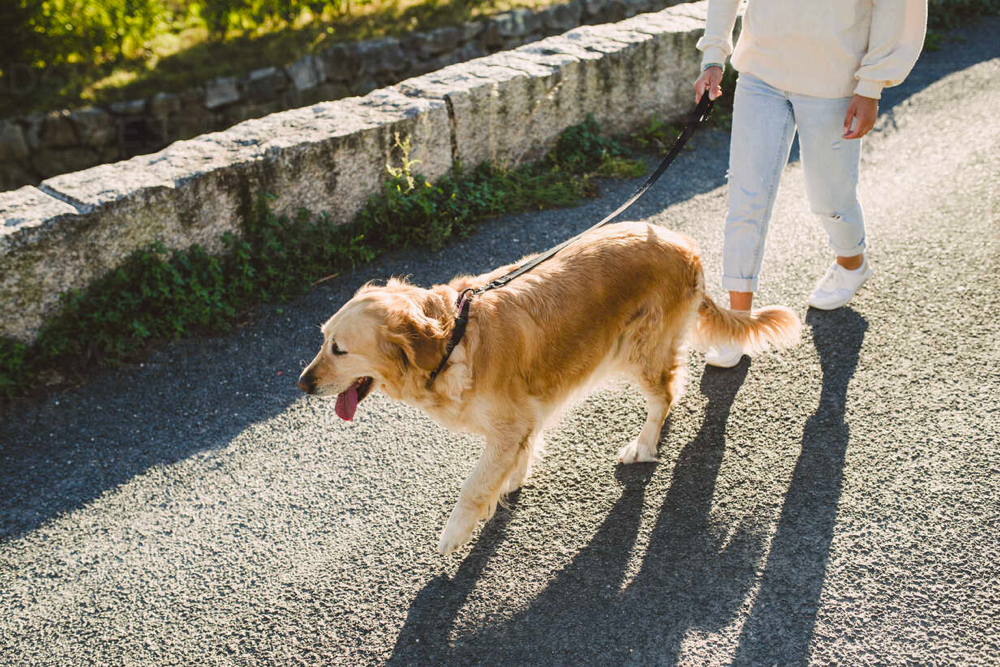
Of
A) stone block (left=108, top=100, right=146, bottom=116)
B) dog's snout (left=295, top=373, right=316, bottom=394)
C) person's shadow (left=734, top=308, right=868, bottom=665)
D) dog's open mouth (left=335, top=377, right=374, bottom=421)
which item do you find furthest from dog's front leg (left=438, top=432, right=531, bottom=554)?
stone block (left=108, top=100, right=146, bottom=116)

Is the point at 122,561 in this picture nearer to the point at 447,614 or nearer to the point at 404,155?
the point at 447,614

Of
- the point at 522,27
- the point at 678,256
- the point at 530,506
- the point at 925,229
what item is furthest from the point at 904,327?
the point at 522,27

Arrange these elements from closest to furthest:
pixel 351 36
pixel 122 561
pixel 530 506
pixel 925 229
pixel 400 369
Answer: pixel 400 369 → pixel 122 561 → pixel 530 506 → pixel 925 229 → pixel 351 36

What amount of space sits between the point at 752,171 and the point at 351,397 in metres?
2.40

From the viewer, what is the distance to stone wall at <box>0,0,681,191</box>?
28.0ft

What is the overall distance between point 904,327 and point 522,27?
23.3 ft

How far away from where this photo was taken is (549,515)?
357cm

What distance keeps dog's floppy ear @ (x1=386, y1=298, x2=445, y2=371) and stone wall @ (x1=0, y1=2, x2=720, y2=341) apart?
252 centimetres

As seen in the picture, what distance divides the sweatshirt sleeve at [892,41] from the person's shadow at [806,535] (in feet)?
5.08

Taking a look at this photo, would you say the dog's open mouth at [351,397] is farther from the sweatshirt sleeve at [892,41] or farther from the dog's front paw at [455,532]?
the sweatshirt sleeve at [892,41]

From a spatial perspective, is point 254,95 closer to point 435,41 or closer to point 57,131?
point 57,131

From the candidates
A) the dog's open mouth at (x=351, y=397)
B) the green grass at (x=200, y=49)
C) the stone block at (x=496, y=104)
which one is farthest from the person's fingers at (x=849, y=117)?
the green grass at (x=200, y=49)

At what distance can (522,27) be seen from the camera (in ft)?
32.5

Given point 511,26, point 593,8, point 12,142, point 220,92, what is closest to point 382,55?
point 511,26
